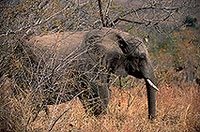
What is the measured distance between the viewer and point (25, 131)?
3.09 metres

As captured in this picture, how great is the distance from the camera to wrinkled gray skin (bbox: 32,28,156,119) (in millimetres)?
4645

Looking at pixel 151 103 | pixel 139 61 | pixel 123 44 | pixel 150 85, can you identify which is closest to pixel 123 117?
pixel 151 103

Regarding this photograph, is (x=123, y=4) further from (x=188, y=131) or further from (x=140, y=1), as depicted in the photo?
(x=188, y=131)

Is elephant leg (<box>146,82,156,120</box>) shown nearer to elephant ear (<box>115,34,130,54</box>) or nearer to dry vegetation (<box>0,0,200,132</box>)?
dry vegetation (<box>0,0,200,132</box>)

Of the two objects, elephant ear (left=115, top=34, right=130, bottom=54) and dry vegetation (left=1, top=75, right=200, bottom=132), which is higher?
elephant ear (left=115, top=34, right=130, bottom=54)

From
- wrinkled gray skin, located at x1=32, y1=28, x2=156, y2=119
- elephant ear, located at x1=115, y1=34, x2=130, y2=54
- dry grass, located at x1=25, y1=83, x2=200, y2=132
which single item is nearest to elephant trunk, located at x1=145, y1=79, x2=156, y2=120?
wrinkled gray skin, located at x1=32, y1=28, x2=156, y2=119

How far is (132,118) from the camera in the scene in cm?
441

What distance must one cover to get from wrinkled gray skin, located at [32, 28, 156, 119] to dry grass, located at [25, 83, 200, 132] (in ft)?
1.02

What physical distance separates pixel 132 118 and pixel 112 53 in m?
1.34

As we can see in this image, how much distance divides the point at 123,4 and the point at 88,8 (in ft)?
3.49

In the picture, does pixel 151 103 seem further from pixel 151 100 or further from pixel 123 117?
pixel 123 117

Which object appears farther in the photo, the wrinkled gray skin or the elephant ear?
the elephant ear

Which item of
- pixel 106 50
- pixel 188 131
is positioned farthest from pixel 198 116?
pixel 106 50

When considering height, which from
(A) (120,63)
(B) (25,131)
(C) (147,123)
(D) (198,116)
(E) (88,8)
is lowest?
(D) (198,116)
